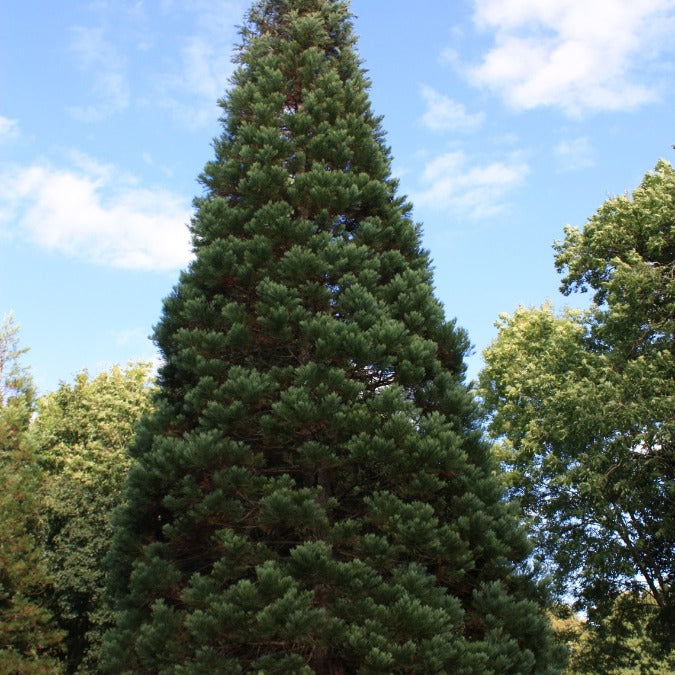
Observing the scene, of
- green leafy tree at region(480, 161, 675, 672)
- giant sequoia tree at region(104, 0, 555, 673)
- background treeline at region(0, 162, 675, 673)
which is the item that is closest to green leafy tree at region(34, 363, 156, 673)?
background treeline at region(0, 162, 675, 673)

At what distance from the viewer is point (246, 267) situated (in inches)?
296

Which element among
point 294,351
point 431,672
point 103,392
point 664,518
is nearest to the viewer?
point 431,672

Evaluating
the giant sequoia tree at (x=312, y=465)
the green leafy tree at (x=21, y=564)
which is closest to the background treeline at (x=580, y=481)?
A: the green leafy tree at (x=21, y=564)

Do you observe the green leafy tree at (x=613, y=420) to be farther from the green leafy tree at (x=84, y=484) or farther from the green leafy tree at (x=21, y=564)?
the green leafy tree at (x=21, y=564)

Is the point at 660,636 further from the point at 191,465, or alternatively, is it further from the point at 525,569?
the point at 191,465

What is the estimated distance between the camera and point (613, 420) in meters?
15.0

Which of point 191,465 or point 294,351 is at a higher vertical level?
point 294,351

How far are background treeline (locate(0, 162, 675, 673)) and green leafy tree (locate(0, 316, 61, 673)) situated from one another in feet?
0.13

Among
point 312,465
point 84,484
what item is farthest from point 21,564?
point 312,465

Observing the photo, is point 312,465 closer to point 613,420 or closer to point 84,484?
point 613,420

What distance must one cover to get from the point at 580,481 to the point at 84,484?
639 inches

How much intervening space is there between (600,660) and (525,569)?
18105 millimetres

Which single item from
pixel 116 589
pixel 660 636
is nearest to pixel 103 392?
pixel 116 589

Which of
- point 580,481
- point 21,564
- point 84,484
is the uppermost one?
point 580,481
